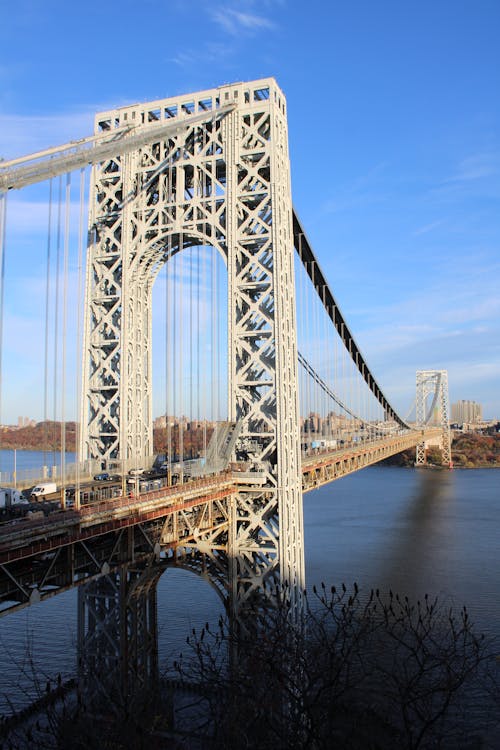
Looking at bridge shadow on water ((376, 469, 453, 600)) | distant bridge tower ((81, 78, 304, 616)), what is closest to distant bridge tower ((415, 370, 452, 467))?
bridge shadow on water ((376, 469, 453, 600))

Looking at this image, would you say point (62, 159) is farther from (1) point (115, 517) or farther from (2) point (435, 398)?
(2) point (435, 398)

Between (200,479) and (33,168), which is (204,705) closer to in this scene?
(200,479)

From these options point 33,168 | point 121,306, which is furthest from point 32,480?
point 33,168

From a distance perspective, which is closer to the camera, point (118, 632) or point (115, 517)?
point (115, 517)

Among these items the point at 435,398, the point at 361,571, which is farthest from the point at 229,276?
the point at 435,398

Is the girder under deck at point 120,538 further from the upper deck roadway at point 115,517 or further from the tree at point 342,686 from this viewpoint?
the tree at point 342,686

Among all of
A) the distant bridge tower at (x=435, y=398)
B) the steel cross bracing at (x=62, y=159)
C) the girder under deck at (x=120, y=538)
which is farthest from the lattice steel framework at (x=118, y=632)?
the distant bridge tower at (x=435, y=398)

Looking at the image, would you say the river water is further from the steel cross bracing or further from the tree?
the steel cross bracing
